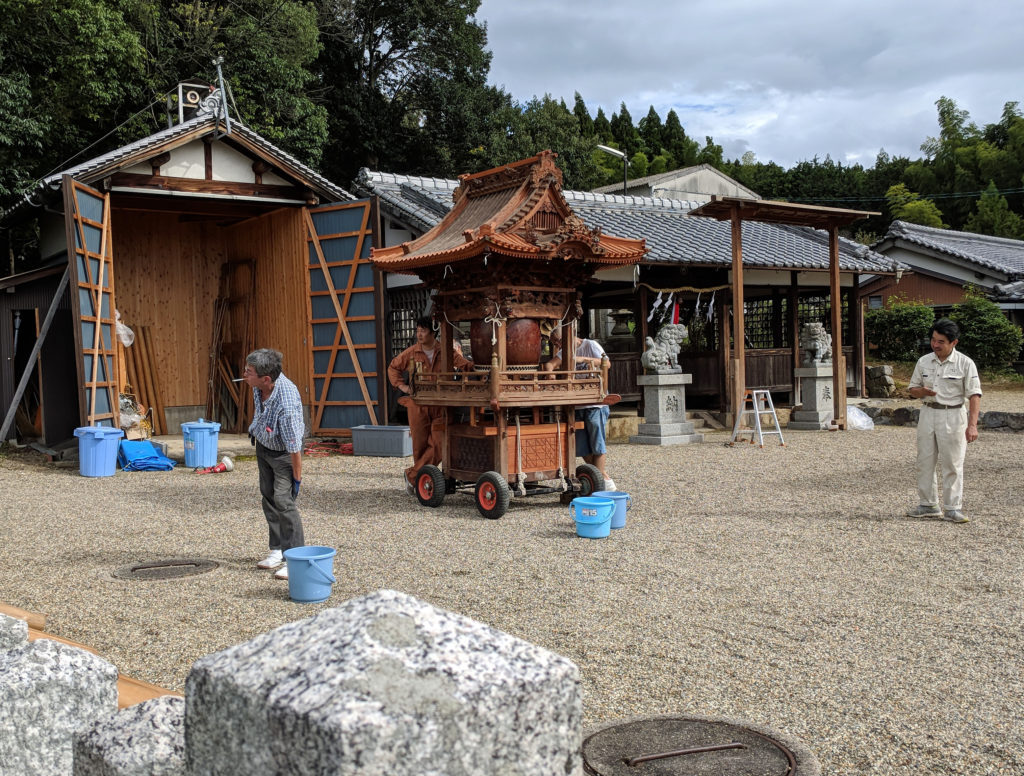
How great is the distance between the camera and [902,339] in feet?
79.8

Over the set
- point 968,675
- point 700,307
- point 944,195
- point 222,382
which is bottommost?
point 968,675

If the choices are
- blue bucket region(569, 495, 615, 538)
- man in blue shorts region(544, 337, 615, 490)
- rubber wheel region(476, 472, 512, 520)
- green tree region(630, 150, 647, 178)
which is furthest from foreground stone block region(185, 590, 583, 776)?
green tree region(630, 150, 647, 178)

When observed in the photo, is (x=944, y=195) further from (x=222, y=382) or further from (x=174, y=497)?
(x=174, y=497)

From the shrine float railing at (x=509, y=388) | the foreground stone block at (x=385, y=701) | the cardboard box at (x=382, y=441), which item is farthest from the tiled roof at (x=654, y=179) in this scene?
the foreground stone block at (x=385, y=701)

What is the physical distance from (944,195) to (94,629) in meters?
42.0

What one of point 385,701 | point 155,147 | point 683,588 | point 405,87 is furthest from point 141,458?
point 405,87

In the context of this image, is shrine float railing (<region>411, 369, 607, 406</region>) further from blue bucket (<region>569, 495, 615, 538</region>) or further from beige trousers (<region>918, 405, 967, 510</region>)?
Answer: beige trousers (<region>918, 405, 967, 510</region>)

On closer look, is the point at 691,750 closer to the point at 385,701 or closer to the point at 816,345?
the point at 385,701

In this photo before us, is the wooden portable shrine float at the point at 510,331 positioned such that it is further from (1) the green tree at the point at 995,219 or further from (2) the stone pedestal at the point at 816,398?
(1) the green tree at the point at 995,219

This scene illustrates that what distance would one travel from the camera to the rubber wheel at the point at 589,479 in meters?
8.63

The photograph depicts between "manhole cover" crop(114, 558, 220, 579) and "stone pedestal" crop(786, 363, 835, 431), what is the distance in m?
11.2

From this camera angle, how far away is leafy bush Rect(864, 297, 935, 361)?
24.0 metres

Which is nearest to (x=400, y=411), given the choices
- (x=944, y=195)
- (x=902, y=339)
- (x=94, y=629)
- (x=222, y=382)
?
(x=222, y=382)

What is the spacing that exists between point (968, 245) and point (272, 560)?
2780cm
